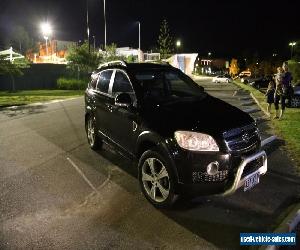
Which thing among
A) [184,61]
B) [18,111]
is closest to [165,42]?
[184,61]

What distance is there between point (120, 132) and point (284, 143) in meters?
4.34

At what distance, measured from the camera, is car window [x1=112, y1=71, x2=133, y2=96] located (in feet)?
19.4

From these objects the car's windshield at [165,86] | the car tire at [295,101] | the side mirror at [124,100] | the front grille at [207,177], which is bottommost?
the car tire at [295,101]

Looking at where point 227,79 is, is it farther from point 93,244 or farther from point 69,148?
point 93,244

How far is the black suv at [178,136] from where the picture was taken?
14.6 feet

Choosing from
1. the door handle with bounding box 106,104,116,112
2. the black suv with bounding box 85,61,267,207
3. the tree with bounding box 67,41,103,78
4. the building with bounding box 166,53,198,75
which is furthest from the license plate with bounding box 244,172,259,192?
the building with bounding box 166,53,198,75

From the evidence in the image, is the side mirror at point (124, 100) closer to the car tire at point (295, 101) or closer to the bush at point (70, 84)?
the car tire at point (295, 101)

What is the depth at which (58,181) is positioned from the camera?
6188 mm

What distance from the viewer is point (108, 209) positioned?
4.95m

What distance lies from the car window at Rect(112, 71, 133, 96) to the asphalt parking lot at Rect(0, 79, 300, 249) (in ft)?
4.92

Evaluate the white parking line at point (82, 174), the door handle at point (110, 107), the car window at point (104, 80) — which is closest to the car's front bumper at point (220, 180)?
the white parking line at point (82, 174)

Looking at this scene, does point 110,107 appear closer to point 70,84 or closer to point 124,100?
point 124,100

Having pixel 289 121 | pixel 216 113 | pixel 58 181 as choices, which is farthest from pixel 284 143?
pixel 58 181

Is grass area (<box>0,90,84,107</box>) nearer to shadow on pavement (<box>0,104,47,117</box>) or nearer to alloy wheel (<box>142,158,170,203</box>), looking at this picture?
shadow on pavement (<box>0,104,47,117</box>)
